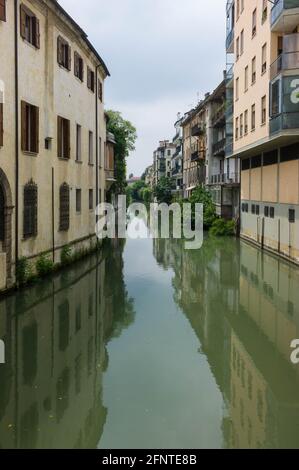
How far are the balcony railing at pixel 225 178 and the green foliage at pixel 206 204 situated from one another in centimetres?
167

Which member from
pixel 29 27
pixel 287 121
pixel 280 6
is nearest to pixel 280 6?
pixel 280 6

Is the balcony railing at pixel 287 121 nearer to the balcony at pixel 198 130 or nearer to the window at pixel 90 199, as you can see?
the window at pixel 90 199

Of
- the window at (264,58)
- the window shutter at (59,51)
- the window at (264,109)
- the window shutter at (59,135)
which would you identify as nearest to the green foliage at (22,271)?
the window shutter at (59,135)

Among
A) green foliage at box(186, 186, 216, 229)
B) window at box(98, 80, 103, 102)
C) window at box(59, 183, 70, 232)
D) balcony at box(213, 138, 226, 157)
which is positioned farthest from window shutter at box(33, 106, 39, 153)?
balcony at box(213, 138, 226, 157)

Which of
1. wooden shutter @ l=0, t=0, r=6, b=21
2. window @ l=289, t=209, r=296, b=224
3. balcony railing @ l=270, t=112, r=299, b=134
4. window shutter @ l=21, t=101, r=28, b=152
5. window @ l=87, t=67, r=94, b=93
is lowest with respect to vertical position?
window @ l=289, t=209, r=296, b=224

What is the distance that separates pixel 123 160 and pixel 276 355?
4895 cm

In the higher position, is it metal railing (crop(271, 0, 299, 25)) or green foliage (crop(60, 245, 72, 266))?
metal railing (crop(271, 0, 299, 25))

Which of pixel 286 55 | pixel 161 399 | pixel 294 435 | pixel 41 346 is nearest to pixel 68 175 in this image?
pixel 286 55

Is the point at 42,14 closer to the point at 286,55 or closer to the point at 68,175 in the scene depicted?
the point at 68,175

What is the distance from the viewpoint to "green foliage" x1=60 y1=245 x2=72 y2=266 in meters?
20.8

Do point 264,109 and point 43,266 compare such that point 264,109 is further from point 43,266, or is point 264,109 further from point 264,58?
point 43,266

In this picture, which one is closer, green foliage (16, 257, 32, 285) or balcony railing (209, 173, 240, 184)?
green foliage (16, 257, 32, 285)

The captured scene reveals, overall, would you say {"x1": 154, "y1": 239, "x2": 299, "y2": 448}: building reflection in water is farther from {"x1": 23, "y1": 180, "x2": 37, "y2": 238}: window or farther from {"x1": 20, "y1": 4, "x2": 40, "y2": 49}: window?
{"x1": 20, "y1": 4, "x2": 40, "y2": 49}: window

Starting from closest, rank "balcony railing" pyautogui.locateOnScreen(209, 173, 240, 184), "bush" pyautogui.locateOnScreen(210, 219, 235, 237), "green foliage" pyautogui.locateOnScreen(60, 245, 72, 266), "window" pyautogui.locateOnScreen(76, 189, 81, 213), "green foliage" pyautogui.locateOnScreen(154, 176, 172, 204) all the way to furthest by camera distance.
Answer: "green foliage" pyautogui.locateOnScreen(60, 245, 72, 266)
"window" pyautogui.locateOnScreen(76, 189, 81, 213)
"bush" pyautogui.locateOnScreen(210, 219, 235, 237)
"balcony railing" pyautogui.locateOnScreen(209, 173, 240, 184)
"green foliage" pyautogui.locateOnScreen(154, 176, 172, 204)
